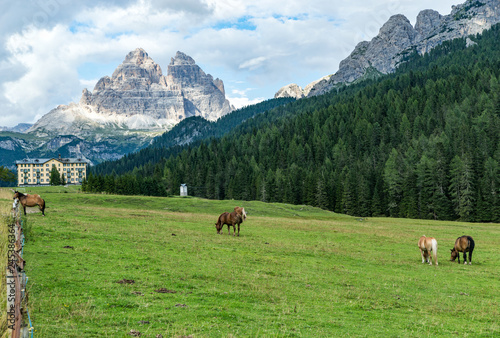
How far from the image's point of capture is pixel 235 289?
18.7m

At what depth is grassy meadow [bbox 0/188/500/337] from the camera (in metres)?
13.4

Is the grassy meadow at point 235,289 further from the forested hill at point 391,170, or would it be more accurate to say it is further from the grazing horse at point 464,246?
the forested hill at point 391,170

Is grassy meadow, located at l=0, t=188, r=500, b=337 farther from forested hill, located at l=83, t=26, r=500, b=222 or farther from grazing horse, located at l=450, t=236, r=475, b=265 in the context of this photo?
forested hill, located at l=83, t=26, r=500, b=222

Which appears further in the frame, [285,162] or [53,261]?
[285,162]

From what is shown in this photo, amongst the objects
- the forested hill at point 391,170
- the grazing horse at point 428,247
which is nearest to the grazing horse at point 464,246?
the grazing horse at point 428,247

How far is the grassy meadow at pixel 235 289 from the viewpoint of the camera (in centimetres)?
1338

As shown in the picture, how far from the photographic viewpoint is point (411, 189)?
126m

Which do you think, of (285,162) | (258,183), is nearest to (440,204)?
(258,183)

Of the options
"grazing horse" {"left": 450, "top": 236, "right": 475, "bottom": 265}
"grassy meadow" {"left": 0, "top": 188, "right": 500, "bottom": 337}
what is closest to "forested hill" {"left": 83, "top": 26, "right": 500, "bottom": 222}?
"grazing horse" {"left": 450, "top": 236, "right": 475, "bottom": 265}

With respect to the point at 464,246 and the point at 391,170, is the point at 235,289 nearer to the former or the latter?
the point at 464,246

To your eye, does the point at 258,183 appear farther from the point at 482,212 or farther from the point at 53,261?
the point at 53,261

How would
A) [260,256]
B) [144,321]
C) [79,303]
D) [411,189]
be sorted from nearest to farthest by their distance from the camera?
[144,321]
[79,303]
[260,256]
[411,189]

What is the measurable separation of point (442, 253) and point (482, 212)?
84.5 m

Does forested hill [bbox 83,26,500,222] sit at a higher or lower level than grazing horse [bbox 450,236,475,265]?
higher
